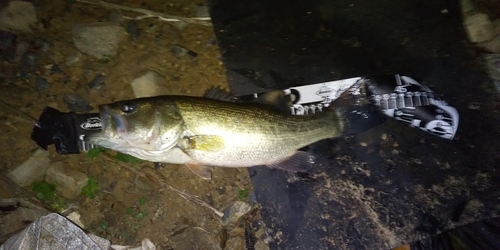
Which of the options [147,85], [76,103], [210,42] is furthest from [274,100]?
[76,103]

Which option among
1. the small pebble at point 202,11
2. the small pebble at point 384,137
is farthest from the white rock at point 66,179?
the small pebble at point 384,137

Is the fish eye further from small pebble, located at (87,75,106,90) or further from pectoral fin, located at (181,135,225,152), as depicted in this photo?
small pebble, located at (87,75,106,90)

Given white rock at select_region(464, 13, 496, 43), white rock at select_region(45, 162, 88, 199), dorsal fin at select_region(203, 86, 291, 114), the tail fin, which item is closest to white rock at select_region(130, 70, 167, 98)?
dorsal fin at select_region(203, 86, 291, 114)

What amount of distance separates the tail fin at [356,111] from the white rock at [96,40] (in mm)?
1846

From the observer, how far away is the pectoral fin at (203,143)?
2.31 meters

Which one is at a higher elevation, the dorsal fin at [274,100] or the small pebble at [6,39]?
the small pebble at [6,39]

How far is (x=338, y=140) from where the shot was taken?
9.84 feet

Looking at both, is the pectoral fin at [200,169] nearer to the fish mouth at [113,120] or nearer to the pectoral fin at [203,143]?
the pectoral fin at [203,143]

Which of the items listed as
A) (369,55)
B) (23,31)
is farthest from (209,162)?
(23,31)

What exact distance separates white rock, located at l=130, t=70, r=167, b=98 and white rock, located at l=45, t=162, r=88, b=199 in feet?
2.48

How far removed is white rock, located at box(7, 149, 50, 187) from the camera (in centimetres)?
280

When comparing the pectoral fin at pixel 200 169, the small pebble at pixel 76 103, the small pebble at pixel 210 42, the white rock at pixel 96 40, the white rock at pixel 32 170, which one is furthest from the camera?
the small pebble at pixel 210 42

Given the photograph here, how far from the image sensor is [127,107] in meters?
2.26

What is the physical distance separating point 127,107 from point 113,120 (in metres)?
0.11
